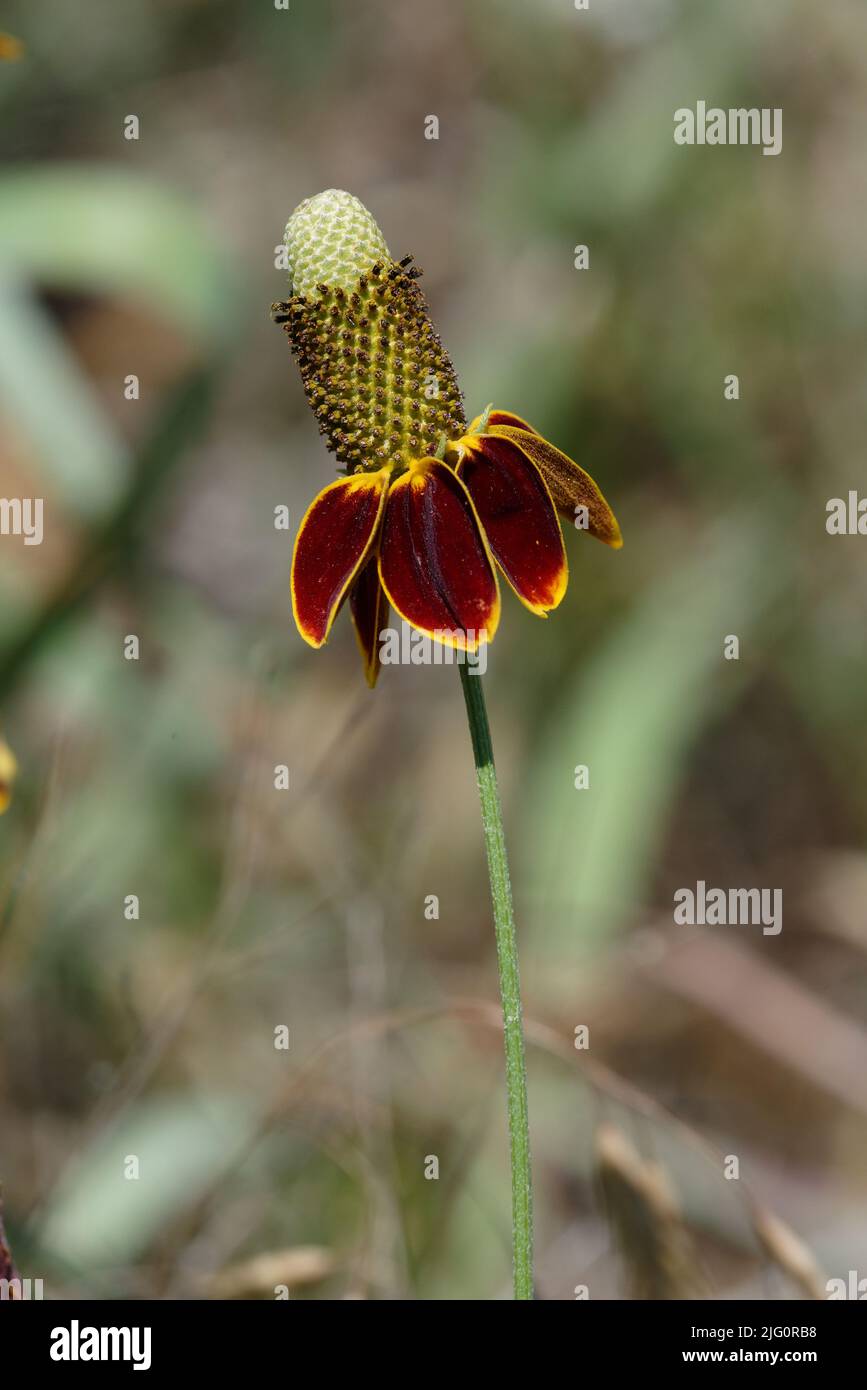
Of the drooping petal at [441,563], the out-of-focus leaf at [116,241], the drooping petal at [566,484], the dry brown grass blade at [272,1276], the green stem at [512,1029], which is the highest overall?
the out-of-focus leaf at [116,241]

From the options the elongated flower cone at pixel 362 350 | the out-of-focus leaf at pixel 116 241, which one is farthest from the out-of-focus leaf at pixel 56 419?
the elongated flower cone at pixel 362 350

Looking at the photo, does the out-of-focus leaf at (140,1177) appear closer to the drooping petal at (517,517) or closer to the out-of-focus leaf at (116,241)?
the drooping petal at (517,517)

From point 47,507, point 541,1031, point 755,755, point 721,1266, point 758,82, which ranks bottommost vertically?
point 721,1266

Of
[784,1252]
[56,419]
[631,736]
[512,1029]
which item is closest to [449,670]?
[631,736]

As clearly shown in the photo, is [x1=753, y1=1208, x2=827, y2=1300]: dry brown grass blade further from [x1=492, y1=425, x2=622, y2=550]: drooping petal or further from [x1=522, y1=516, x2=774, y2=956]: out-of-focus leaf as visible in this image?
[x1=522, y1=516, x2=774, y2=956]: out-of-focus leaf

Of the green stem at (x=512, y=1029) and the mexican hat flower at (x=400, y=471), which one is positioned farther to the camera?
the mexican hat flower at (x=400, y=471)
